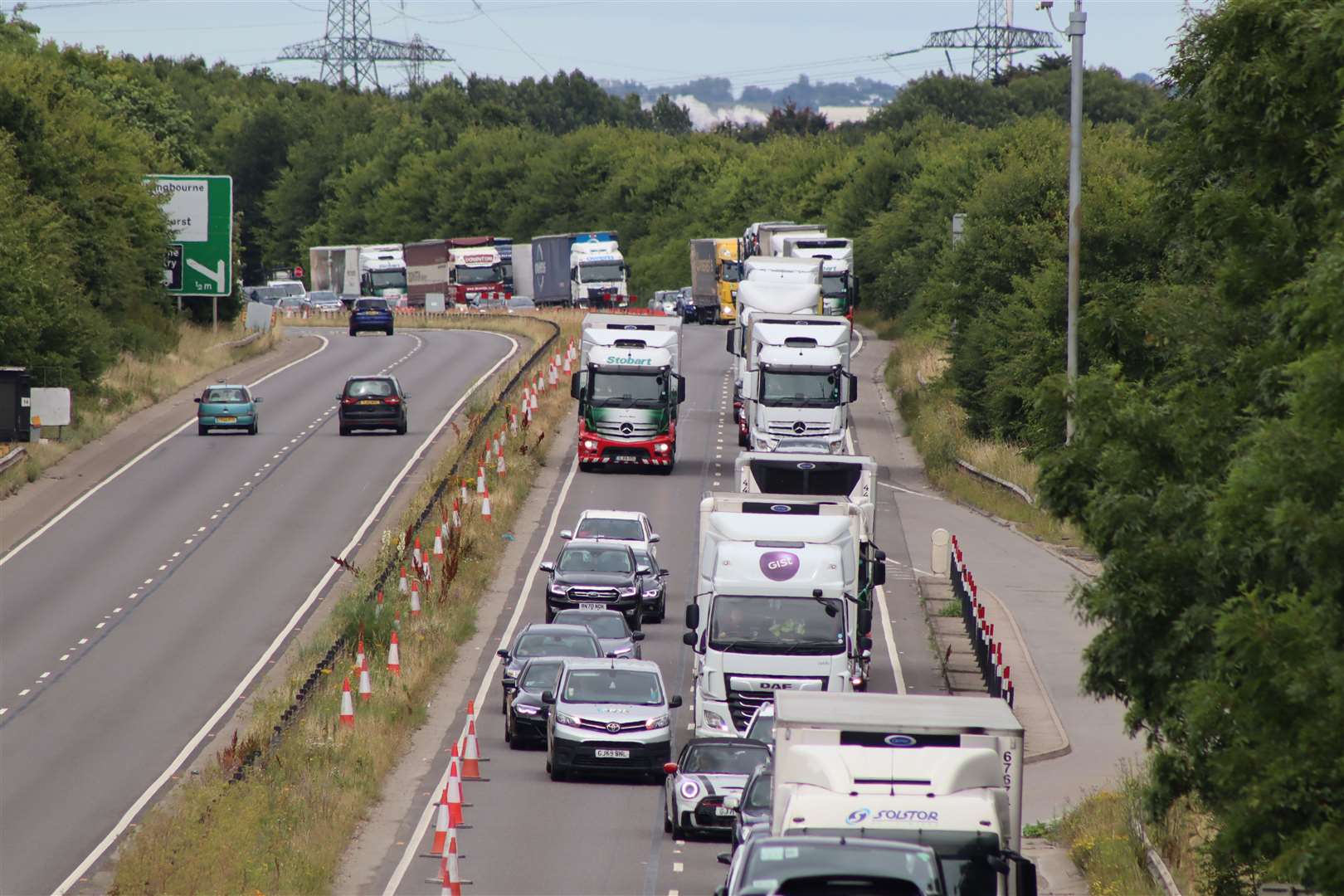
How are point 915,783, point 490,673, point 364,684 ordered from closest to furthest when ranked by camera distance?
point 915,783, point 364,684, point 490,673

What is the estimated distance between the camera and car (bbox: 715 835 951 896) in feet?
42.2

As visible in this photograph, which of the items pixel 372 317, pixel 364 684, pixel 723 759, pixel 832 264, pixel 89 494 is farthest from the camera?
pixel 372 317

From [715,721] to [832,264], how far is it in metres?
46.8

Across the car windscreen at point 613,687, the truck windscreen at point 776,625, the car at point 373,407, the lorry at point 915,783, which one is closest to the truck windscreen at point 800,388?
the car at point 373,407

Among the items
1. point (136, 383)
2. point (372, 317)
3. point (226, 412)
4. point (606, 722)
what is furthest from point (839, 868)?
point (372, 317)

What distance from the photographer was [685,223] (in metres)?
139

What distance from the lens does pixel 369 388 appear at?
56.3 meters

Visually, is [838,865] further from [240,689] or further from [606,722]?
[240,689]

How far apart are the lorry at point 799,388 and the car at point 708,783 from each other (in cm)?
2494

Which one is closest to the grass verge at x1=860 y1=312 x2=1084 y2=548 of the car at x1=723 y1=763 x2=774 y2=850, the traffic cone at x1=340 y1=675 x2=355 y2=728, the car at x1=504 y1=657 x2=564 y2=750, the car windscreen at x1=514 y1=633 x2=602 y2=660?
the car windscreen at x1=514 y1=633 x2=602 y2=660

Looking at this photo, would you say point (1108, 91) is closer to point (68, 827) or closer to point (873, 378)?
point (873, 378)

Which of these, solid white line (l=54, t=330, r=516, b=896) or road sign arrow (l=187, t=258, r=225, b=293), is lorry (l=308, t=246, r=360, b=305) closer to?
road sign arrow (l=187, t=258, r=225, b=293)

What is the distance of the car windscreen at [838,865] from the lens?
12.9 metres

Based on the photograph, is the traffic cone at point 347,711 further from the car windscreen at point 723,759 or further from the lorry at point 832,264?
the lorry at point 832,264
